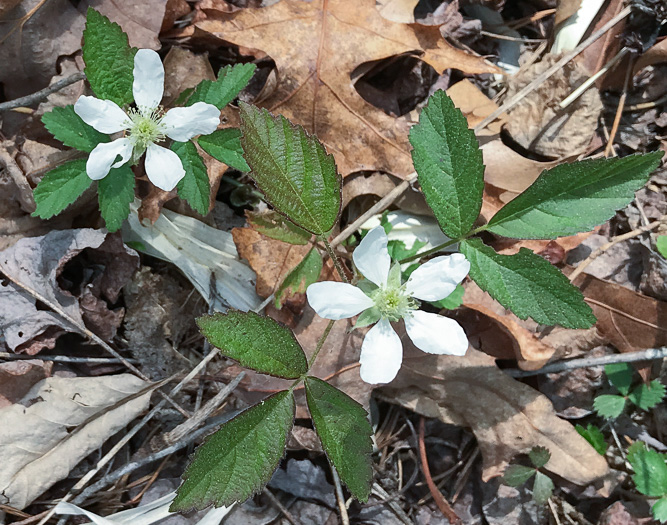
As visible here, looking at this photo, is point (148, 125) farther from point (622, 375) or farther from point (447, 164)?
point (622, 375)

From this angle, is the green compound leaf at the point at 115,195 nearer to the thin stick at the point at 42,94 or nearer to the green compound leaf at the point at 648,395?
the thin stick at the point at 42,94

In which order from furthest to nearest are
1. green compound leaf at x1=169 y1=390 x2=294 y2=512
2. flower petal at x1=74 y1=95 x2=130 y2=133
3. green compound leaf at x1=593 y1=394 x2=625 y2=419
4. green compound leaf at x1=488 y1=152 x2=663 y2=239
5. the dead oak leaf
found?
green compound leaf at x1=593 y1=394 x2=625 y2=419 → the dead oak leaf → flower petal at x1=74 y1=95 x2=130 y2=133 → green compound leaf at x1=488 y1=152 x2=663 y2=239 → green compound leaf at x1=169 y1=390 x2=294 y2=512

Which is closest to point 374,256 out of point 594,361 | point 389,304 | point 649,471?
point 389,304

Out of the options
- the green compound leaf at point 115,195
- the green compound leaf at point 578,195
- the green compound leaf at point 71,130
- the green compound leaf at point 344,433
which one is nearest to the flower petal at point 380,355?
the green compound leaf at point 344,433

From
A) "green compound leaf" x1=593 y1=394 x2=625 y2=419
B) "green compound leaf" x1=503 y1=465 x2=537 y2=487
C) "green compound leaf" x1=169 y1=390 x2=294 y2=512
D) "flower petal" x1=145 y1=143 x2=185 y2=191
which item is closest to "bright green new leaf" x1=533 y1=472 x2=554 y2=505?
"green compound leaf" x1=503 y1=465 x2=537 y2=487

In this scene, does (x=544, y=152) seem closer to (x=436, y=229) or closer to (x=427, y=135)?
(x=436, y=229)

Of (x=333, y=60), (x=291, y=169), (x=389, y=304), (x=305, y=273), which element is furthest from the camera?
(x=333, y=60)

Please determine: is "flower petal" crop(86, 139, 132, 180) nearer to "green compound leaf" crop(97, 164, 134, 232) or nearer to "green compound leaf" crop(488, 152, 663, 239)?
"green compound leaf" crop(97, 164, 134, 232)
